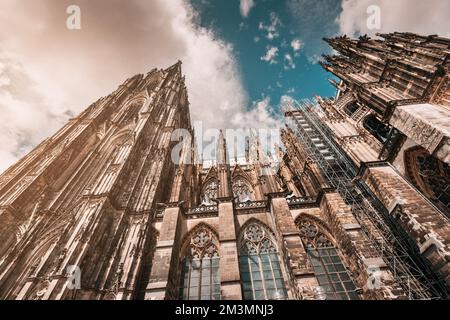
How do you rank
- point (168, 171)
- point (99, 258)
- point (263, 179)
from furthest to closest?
1. point (168, 171)
2. point (263, 179)
3. point (99, 258)

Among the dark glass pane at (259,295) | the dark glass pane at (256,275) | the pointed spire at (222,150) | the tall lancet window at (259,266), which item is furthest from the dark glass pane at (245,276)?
the pointed spire at (222,150)

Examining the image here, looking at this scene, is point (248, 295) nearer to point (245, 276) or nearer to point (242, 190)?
point (245, 276)

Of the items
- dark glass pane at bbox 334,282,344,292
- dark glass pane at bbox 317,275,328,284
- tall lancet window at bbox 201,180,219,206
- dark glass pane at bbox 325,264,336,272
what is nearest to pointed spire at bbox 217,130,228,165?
tall lancet window at bbox 201,180,219,206

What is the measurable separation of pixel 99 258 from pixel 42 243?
314 centimetres

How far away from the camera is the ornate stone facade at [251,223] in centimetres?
803

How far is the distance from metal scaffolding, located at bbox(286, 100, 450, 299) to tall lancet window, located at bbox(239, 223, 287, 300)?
4149mm

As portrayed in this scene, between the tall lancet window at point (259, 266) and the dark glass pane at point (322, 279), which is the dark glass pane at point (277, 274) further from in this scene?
the dark glass pane at point (322, 279)

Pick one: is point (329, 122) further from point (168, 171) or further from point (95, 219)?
point (95, 219)

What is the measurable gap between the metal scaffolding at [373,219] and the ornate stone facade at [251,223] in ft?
0.33

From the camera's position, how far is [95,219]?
9.05 metres

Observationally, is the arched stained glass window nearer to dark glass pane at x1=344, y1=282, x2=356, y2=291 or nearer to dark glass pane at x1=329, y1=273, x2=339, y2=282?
dark glass pane at x1=344, y1=282, x2=356, y2=291

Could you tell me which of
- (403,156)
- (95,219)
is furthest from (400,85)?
(95,219)

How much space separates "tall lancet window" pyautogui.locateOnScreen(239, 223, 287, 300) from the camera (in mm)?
9273

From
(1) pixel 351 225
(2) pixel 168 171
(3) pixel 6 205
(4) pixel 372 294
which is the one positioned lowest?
(4) pixel 372 294
